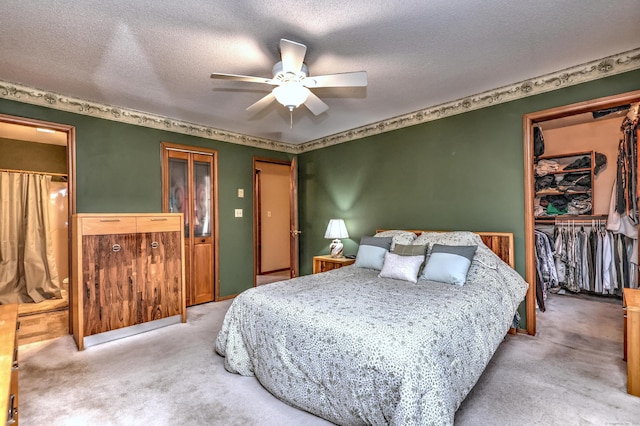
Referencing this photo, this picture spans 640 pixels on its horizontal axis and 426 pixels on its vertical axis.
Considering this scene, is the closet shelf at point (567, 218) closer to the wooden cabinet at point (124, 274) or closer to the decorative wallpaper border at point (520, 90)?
the decorative wallpaper border at point (520, 90)

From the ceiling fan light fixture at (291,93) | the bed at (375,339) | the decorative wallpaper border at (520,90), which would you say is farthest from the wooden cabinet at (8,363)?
the decorative wallpaper border at (520,90)

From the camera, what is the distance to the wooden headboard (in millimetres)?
3035

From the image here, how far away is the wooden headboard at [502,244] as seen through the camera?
Result: 9.96ft

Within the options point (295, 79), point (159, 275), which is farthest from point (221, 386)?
point (295, 79)

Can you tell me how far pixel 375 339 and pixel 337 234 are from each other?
9.27 feet

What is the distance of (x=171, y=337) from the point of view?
3096mm

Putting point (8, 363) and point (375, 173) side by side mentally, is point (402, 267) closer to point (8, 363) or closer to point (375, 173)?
point (375, 173)

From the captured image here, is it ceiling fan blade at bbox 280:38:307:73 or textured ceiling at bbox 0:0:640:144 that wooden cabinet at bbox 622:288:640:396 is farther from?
ceiling fan blade at bbox 280:38:307:73

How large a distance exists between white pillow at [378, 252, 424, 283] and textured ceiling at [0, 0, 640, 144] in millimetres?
1693

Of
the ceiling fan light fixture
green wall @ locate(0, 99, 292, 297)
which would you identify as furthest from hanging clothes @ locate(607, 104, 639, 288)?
green wall @ locate(0, 99, 292, 297)

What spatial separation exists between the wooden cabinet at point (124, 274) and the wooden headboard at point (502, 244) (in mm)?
3341

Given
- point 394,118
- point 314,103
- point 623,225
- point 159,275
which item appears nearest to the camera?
point 314,103

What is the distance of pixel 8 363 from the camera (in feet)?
3.38

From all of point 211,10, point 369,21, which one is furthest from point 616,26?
point 211,10
